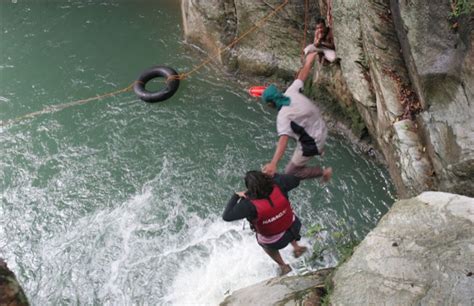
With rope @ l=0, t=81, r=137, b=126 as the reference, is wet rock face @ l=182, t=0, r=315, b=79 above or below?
above

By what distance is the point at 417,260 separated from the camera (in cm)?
457

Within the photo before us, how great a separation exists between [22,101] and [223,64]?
4755mm

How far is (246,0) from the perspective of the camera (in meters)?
9.46

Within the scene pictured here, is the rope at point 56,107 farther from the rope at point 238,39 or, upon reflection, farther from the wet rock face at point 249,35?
the wet rock face at point 249,35

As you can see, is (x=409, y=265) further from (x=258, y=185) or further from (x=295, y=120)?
(x=295, y=120)

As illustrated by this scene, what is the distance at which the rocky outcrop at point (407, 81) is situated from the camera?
224 inches

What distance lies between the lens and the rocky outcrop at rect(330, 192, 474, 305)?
4.29 m

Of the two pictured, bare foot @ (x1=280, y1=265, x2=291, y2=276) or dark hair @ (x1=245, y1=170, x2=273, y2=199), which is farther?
bare foot @ (x1=280, y1=265, x2=291, y2=276)

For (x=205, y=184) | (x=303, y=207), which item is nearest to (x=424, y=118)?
(x=303, y=207)

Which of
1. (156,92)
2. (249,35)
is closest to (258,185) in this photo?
(156,92)

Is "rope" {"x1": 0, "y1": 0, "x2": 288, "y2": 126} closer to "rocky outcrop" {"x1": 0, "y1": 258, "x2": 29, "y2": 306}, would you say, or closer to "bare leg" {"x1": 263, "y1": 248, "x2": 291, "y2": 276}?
"bare leg" {"x1": 263, "y1": 248, "x2": 291, "y2": 276}

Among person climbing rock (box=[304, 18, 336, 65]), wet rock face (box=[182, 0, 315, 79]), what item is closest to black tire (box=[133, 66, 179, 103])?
wet rock face (box=[182, 0, 315, 79])

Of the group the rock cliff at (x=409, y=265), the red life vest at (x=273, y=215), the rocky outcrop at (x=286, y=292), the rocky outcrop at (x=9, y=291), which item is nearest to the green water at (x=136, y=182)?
the rocky outcrop at (x=286, y=292)

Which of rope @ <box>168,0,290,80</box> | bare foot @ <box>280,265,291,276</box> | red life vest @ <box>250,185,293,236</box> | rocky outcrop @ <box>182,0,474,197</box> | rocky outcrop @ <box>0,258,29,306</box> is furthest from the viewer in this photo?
rope @ <box>168,0,290,80</box>
